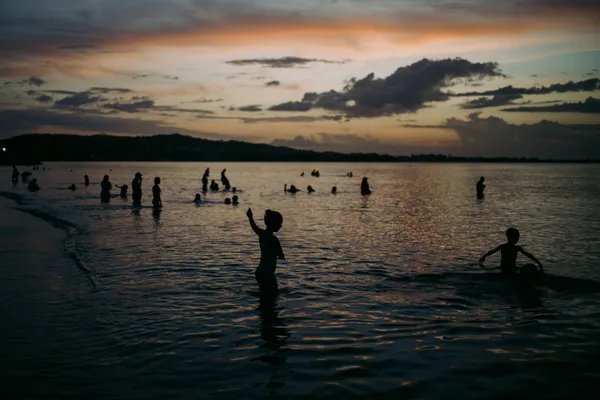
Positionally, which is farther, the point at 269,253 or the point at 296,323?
the point at 269,253

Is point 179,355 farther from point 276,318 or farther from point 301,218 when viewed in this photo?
point 301,218

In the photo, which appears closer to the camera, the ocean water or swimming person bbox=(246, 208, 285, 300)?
the ocean water

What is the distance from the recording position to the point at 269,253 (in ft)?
37.4

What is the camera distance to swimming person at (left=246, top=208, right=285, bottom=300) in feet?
35.7

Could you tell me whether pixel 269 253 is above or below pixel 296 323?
above

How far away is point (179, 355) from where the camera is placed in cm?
838

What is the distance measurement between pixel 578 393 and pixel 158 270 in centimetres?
1191

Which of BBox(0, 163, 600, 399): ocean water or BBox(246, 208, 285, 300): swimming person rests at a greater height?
BBox(246, 208, 285, 300): swimming person

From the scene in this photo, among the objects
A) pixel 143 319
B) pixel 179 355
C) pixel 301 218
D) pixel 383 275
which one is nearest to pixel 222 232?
pixel 301 218

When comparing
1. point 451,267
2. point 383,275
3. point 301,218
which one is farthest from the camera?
point 301,218

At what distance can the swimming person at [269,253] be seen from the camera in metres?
10.9

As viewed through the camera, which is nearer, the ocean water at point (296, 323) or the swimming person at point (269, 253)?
the ocean water at point (296, 323)

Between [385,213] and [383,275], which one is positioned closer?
[383,275]

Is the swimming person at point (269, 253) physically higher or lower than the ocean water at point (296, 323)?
higher
